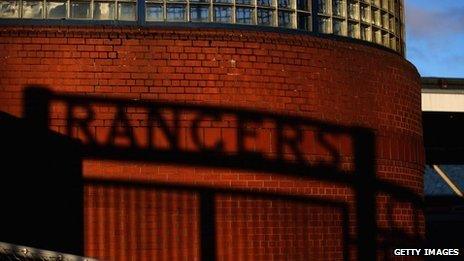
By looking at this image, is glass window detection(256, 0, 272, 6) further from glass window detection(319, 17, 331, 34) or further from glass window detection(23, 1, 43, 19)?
glass window detection(23, 1, 43, 19)

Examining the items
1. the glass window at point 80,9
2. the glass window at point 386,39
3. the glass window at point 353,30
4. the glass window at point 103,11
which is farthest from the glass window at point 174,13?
the glass window at point 386,39

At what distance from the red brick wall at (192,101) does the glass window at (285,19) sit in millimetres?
252

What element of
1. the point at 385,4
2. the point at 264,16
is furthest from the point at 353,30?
the point at 264,16

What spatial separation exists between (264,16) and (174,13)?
111 centimetres

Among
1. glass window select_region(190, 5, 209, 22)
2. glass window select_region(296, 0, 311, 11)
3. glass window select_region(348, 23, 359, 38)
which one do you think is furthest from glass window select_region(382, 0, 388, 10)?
glass window select_region(190, 5, 209, 22)

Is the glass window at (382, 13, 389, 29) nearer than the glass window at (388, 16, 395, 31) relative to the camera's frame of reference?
Yes

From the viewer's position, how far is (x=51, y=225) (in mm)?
10281

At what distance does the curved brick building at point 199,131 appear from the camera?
34.2 feet

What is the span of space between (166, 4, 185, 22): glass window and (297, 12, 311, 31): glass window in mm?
1484

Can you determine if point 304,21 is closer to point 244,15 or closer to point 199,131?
point 244,15

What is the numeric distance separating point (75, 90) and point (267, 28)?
2.39m

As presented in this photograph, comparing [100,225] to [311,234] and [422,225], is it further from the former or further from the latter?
[422,225]

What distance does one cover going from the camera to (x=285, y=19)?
1145 centimetres

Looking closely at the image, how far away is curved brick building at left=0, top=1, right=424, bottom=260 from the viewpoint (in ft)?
34.2
